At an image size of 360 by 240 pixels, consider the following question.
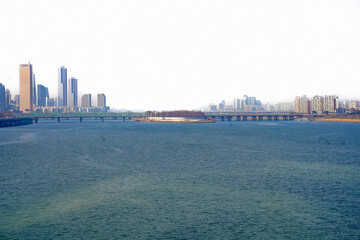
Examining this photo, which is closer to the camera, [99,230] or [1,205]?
[99,230]

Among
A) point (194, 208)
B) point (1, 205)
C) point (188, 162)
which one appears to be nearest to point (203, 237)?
point (194, 208)

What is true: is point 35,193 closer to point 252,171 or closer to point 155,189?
point 155,189

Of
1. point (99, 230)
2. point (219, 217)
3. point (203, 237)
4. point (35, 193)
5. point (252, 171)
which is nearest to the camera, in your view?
point (203, 237)

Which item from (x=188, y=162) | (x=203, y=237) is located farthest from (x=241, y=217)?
(x=188, y=162)

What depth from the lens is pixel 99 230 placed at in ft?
60.5

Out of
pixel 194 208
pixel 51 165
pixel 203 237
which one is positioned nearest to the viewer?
pixel 203 237

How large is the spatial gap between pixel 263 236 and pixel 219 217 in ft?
11.7

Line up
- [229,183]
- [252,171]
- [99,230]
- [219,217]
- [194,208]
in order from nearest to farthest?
[99,230]
[219,217]
[194,208]
[229,183]
[252,171]

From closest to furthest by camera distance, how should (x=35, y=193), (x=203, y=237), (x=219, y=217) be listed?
1. (x=203, y=237)
2. (x=219, y=217)
3. (x=35, y=193)

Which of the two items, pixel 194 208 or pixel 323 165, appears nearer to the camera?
pixel 194 208

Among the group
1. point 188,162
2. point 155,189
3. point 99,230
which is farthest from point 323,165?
point 99,230

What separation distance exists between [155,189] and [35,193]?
33.1ft

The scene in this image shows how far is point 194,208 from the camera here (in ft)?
73.5

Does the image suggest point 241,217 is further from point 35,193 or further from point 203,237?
point 35,193
